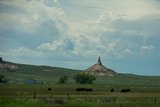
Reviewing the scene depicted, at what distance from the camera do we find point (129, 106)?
4294 cm

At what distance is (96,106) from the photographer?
4372 centimetres

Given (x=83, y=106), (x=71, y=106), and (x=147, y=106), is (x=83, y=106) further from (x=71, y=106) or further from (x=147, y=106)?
(x=147, y=106)

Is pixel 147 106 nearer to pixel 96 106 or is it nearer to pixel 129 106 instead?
pixel 129 106

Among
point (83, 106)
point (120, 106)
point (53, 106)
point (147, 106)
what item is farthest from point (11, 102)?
point (147, 106)

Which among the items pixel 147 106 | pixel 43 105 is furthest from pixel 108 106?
pixel 43 105

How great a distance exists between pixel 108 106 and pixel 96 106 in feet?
4.24

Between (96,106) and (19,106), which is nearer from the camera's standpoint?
(19,106)

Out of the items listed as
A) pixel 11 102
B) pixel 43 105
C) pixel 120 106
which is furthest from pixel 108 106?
pixel 11 102

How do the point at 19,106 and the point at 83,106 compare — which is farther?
the point at 83,106

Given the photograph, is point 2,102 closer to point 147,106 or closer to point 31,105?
point 31,105

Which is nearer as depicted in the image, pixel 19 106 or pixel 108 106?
pixel 19 106

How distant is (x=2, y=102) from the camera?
42.8 m

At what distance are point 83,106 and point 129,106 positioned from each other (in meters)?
4.68

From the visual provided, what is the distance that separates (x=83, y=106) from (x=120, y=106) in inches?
151
